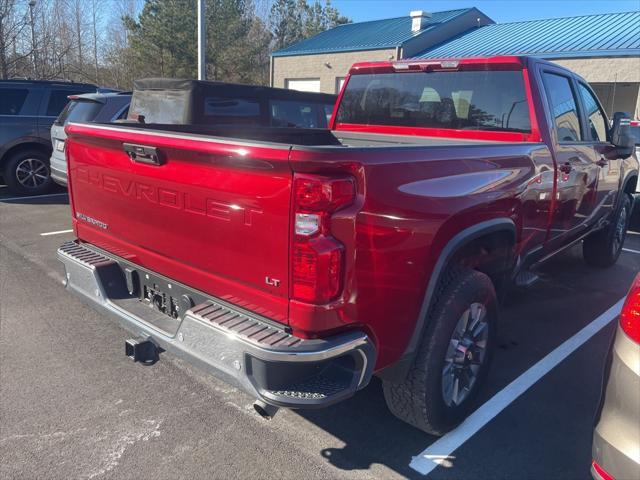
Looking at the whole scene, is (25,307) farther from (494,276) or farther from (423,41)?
(423,41)

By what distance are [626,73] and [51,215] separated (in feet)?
56.4

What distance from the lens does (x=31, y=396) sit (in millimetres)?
3219

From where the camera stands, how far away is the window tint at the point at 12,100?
909 cm

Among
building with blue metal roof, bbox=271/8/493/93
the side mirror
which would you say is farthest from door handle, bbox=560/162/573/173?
building with blue metal roof, bbox=271/8/493/93

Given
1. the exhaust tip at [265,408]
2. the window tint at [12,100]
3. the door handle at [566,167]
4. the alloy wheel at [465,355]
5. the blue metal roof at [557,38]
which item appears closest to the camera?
the exhaust tip at [265,408]

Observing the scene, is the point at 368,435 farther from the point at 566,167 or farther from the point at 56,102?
the point at 56,102

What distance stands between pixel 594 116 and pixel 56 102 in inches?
351

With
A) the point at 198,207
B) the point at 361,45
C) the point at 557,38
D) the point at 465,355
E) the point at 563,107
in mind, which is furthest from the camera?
the point at 361,45

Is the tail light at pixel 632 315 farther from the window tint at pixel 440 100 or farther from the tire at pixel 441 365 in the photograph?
the window tint at pixel 440 100

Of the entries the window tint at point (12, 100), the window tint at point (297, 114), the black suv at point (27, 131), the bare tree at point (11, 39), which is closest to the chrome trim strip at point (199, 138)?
the window tint at point (297, 114)

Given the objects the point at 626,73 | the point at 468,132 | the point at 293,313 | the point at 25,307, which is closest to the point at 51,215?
the point at 25,307

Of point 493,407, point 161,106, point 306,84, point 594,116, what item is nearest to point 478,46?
point 306,84

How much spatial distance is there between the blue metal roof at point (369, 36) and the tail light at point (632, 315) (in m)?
22.8

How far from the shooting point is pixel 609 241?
20.0 ft
